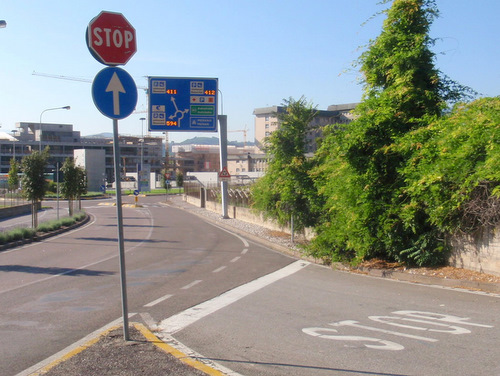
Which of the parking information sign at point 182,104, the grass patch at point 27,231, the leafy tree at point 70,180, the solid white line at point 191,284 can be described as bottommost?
the grass patch at point 27,231

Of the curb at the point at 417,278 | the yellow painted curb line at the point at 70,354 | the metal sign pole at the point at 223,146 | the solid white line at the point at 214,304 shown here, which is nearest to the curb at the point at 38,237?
the metal sign pole at the point at 223,146

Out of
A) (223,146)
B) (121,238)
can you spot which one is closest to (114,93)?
(121,238)

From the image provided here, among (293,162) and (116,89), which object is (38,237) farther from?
(116,89)

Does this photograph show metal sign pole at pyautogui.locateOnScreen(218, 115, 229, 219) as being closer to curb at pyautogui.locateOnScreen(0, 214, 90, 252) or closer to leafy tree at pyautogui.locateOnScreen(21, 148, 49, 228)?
curb at pyautogui.locateOnScreen(0, 214, 90, 252)

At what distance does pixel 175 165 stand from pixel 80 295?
130m

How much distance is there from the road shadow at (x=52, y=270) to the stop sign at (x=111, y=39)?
7447 mm

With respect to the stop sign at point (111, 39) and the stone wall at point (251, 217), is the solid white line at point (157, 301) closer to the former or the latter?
the stop sign at point (111, 39)

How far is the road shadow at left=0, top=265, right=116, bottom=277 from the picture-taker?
12.8 metres

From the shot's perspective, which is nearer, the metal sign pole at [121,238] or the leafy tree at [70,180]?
the metal sign pole at [121,238]

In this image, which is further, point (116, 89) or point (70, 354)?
point (116, 89)

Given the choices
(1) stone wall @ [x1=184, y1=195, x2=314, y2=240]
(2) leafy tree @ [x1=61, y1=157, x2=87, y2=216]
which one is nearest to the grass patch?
(2) leafy tree @ [x1=61, y1=157, x2=87, y2=216]

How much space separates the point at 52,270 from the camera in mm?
13539

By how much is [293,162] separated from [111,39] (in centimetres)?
1270

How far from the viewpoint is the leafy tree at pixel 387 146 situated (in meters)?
11.9
